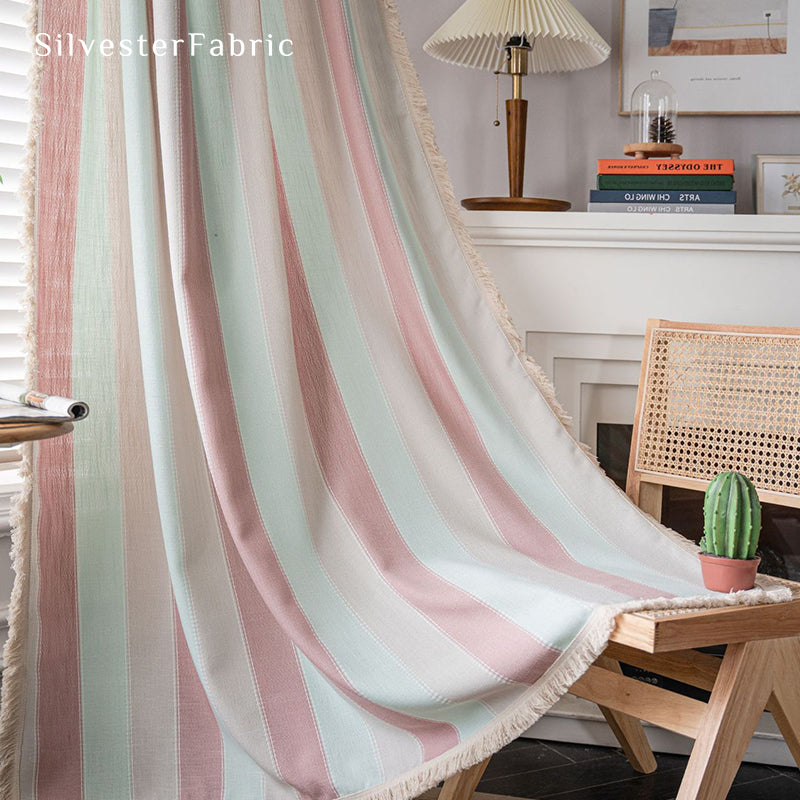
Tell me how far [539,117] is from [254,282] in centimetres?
79

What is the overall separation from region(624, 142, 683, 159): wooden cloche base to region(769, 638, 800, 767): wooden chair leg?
94cm

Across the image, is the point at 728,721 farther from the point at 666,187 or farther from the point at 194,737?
the point at 666,187

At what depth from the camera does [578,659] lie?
1193 millimetres

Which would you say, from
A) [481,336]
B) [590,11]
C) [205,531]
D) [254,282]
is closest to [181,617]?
[205,531]

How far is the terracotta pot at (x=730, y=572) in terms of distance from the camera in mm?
1183

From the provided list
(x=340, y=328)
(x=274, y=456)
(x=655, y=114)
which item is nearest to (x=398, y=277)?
(x=340, y=328)

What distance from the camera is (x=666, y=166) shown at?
1746mm

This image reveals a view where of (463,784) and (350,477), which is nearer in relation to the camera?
(463,784)

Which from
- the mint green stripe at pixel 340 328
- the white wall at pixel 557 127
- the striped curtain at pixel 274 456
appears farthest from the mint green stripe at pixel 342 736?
the white wall at pixel 557 127

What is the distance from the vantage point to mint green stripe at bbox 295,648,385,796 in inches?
51.9

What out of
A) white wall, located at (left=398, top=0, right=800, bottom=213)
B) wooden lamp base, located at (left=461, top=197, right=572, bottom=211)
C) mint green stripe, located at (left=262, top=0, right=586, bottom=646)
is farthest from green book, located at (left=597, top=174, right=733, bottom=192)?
mint green stripe, located at (left=262, top=0, right=586, bottom=646)

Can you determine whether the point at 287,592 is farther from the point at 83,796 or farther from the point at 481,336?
the point at 481,336

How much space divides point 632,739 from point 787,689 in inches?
20.2

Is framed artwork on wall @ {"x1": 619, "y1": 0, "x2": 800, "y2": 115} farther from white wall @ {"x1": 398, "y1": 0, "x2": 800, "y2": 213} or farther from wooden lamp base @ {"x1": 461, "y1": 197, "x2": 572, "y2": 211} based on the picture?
wooden lamp base @ {"x1": 461, "y1": 197, "x2": 572, "y2": 211}
